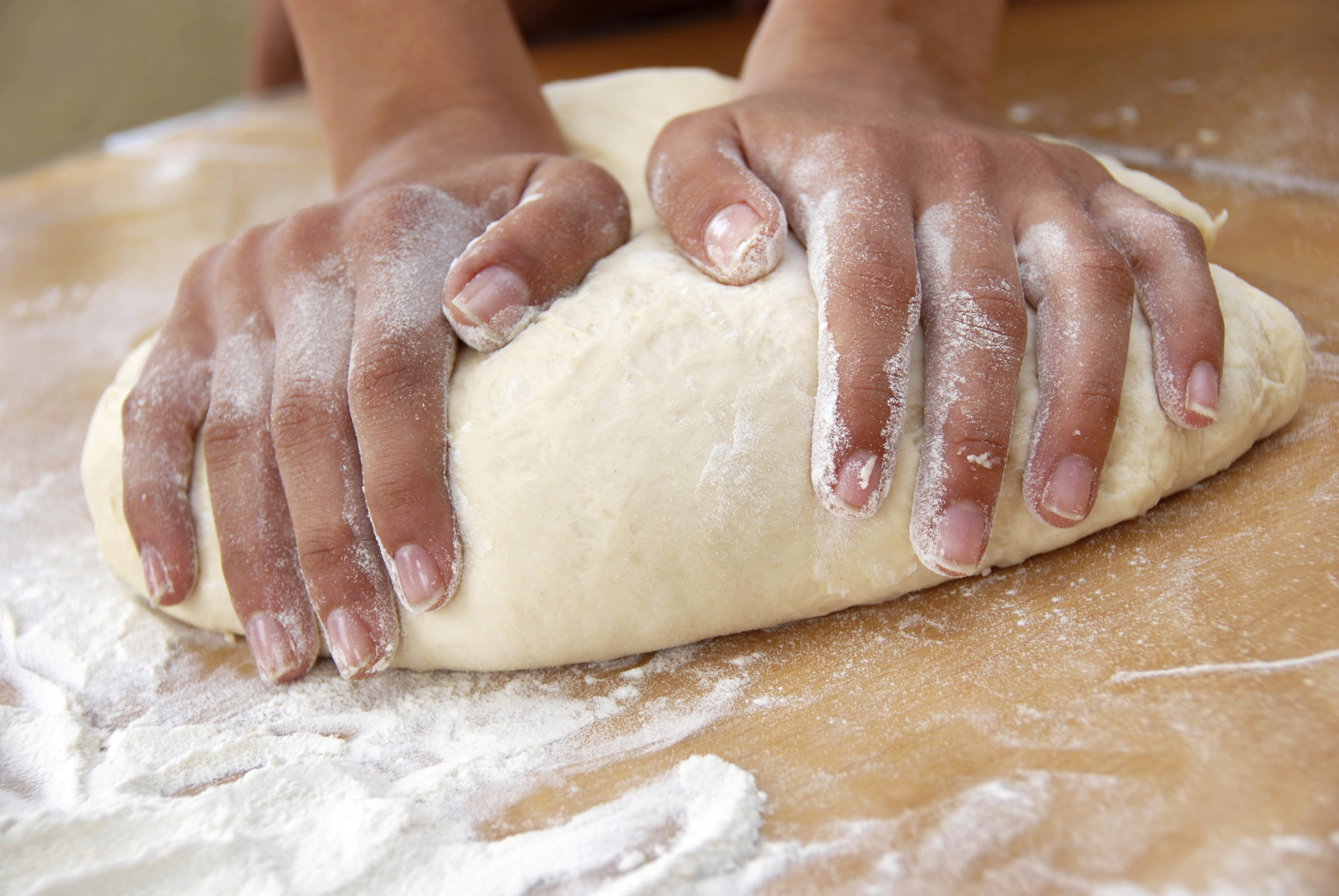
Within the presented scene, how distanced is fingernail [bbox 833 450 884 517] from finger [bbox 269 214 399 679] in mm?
515

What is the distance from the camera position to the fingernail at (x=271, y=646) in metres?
1.07

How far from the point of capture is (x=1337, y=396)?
4.03 ft

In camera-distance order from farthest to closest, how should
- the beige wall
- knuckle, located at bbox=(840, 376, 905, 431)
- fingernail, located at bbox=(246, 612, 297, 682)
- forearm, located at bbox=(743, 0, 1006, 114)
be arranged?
the beige wall, forearm, located at bbox=(743, 0, 1006, 114), fingernail, located at bbox=(246, 612, 297, 682), knuckle, located at bbox=(840, 376, 905, 431)

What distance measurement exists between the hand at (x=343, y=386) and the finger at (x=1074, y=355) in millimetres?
529

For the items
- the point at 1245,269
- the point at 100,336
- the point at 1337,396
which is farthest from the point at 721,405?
the point at 100,336

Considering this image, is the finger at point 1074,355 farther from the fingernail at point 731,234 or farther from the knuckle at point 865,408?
the fingernail at point 731,234

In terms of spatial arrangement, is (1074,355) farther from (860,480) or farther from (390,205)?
(390,205)

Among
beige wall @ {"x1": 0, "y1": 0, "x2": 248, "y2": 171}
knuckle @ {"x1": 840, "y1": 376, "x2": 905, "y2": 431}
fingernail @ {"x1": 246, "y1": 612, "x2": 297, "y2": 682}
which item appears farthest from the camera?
beige wall @ {"x1": 0, "y1": 0, "x2": 248, "y2": 171}

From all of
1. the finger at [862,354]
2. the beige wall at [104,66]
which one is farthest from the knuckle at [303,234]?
the beige wall at [104,66]

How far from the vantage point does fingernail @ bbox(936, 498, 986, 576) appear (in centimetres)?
96

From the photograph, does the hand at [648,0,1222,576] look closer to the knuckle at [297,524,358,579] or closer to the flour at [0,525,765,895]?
the flour at [0,525,765,895]

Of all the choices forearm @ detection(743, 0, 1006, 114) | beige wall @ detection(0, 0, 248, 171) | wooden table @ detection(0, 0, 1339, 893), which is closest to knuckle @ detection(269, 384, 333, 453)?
wooden table @ detection(0, 0, 1339, 893)

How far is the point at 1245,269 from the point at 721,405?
3.48 feet

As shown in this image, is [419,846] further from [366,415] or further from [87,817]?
[366,415]
